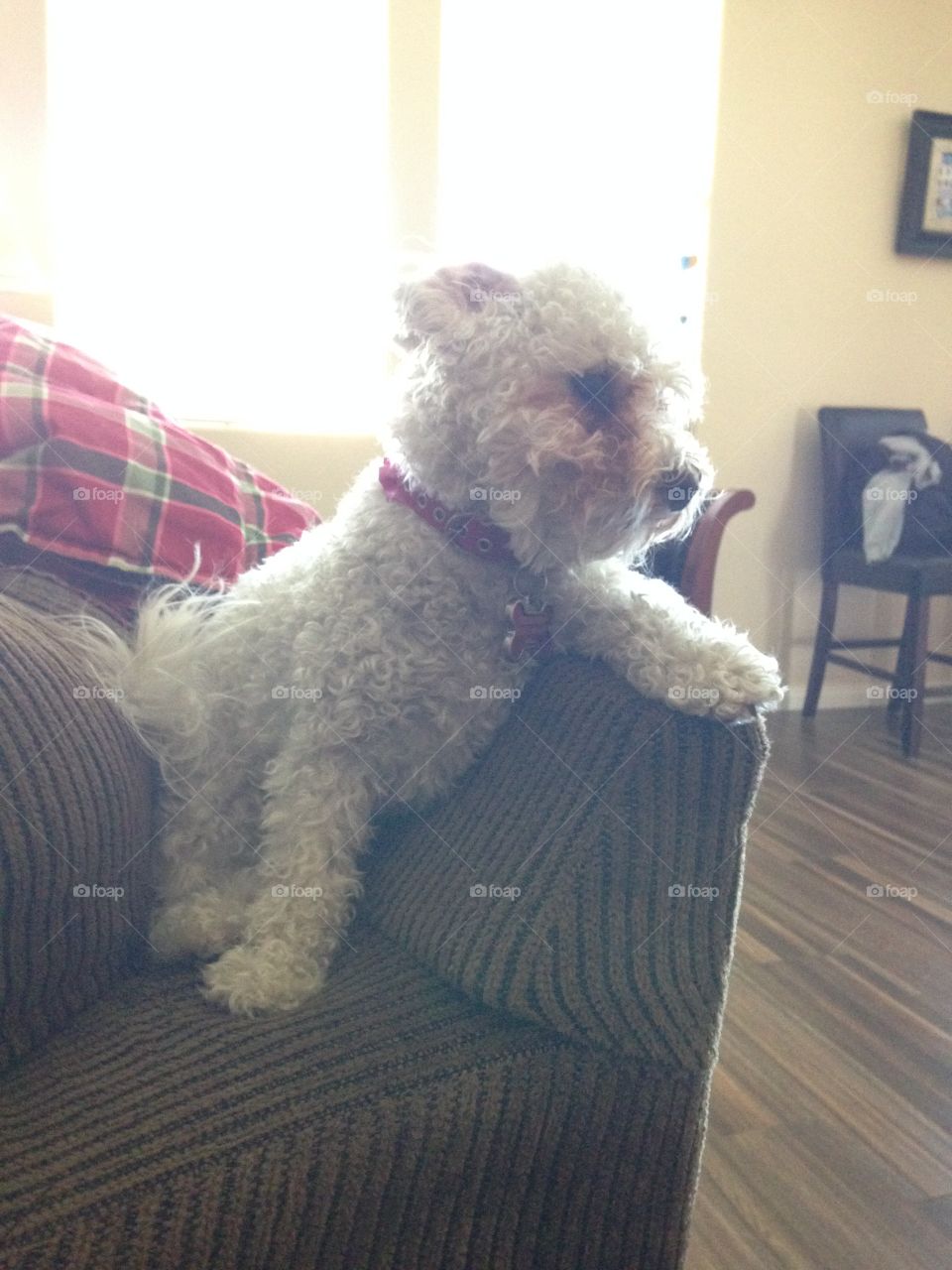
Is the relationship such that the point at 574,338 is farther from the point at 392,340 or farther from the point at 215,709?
the point at 215,709

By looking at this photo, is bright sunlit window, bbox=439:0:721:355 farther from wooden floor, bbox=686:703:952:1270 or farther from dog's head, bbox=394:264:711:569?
dog's head, bbox=394:264:711:569

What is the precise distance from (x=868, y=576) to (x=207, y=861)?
9.16ft

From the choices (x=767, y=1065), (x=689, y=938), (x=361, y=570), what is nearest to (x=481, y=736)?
(x=361, y=570)

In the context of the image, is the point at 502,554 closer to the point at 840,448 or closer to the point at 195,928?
the point at 195,928

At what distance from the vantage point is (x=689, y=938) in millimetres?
849

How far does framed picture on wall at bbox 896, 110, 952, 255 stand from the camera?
351cm

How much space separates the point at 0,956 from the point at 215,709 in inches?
15.8

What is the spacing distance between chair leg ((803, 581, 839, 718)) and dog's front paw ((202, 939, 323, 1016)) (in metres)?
2.97

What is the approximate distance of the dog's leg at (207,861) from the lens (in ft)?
3.29

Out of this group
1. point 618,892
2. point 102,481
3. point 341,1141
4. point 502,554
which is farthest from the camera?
point 102,481

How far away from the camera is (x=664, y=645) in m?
0.98

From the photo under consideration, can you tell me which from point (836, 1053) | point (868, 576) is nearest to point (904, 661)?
point (868, 576)

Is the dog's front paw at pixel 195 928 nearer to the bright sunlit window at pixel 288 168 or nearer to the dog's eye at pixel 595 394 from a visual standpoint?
the dog's eye at pixel 595 394

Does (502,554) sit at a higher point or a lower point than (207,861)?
higher
